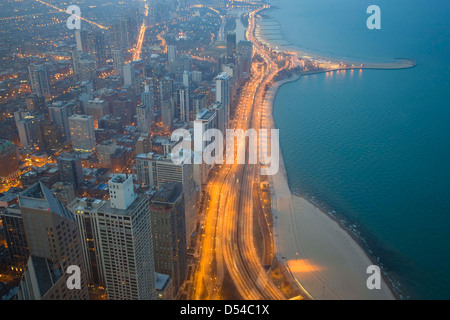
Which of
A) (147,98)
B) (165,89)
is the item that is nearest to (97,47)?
(165,89)

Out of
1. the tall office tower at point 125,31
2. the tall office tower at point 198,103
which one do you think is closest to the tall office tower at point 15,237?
the tall office tower at point 198,103

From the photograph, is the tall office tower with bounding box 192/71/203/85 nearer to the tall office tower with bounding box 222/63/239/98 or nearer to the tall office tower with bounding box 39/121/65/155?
the tall office tower with bounding box 222/63/239/98

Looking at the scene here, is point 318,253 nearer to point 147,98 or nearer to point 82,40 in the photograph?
point 147,98

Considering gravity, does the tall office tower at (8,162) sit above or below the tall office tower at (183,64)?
below

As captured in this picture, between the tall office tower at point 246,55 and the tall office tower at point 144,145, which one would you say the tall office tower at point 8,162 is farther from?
the tall office tower at point 246,55

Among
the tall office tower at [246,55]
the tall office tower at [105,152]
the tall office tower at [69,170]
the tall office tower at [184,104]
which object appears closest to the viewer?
the tall office tower at [69,170]

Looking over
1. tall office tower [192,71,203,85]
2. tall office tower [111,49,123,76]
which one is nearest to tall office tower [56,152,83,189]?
tall office tower [192,71,203,85]
